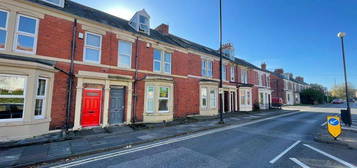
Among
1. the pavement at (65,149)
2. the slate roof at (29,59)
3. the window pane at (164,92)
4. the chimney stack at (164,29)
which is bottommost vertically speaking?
the pavement at (65,149)

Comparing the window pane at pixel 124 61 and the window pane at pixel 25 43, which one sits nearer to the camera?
the window pane at pixel 25 43

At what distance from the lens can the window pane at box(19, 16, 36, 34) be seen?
25.4ft

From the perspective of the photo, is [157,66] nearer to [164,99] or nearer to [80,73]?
[164,99]

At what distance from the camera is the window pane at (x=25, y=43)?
7.64 m

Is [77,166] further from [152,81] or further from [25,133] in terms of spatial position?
[152,81]

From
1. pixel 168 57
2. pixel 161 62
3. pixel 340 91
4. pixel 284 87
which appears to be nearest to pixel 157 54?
pixel 161 62

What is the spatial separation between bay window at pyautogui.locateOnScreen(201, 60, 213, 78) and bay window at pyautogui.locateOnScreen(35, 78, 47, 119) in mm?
13160

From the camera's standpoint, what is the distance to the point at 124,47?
441 inches

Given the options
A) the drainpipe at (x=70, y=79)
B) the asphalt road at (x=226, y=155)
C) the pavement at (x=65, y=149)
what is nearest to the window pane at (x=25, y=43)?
the drainpipe at (x=70, y=79)

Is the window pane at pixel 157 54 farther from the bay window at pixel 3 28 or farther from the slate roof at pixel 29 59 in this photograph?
the bay window at pixel 3 28

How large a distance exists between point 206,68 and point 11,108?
15.1 metres

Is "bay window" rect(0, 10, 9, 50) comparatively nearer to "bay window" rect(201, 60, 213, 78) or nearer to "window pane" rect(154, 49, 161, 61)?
"window pane" rect(154, 49, 161, 61)

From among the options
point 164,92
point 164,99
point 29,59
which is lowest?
point 164,99

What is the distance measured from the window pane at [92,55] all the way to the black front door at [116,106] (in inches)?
89.6
